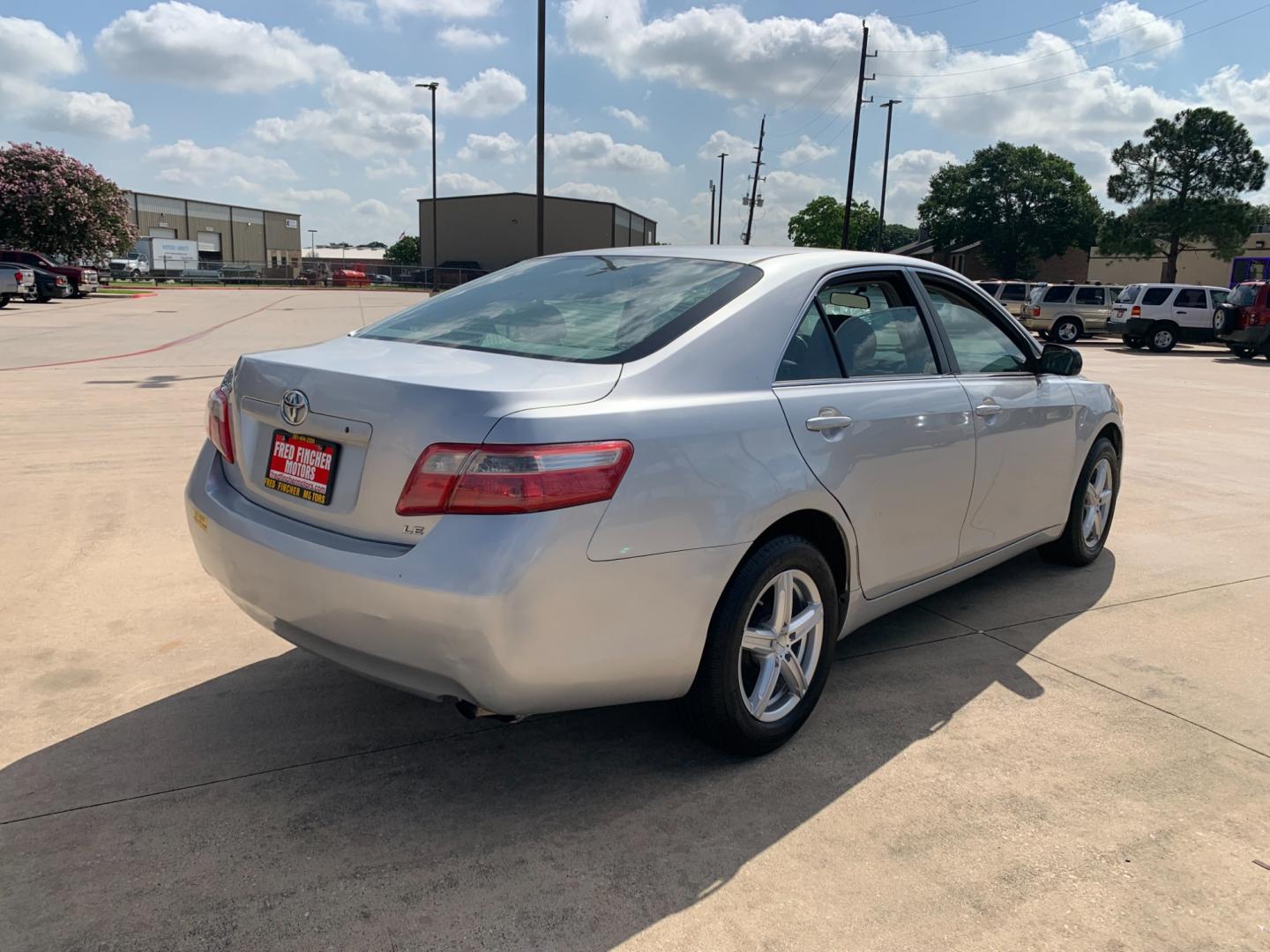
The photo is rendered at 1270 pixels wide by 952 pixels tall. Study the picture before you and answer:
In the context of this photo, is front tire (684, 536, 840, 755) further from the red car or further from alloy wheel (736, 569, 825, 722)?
the red car

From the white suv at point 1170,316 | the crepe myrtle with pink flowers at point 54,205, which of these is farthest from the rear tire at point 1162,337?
the crepe myrtle with pink flowers at point 54,205

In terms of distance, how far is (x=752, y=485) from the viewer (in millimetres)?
2850

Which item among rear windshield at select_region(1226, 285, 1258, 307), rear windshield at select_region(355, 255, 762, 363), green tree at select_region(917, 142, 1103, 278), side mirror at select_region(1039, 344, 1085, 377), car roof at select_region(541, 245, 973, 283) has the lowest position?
side mirror at select_region(1039, 344, 1085, 377)

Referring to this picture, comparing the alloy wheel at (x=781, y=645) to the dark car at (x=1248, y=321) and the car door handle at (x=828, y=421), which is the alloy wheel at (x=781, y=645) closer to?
the car door handle at (x=828, y=421)

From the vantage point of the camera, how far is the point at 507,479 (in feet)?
7.93

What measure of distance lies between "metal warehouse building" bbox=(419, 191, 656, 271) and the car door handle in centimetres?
8246

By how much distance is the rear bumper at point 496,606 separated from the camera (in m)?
2.41

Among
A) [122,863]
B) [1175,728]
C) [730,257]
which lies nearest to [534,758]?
[122,863]

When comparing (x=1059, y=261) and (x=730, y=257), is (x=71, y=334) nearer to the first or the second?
(x=730, y=257)

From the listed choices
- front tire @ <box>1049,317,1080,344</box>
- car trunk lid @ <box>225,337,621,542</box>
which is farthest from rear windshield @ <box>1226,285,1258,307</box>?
car trunk lid @ <box>225,337,621,542</box>

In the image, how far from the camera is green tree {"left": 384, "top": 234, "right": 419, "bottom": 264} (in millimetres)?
128625

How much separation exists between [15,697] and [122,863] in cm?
130

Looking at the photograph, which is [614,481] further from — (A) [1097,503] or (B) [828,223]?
(B) [828,223]

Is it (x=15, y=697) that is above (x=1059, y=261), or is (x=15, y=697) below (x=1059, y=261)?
below
